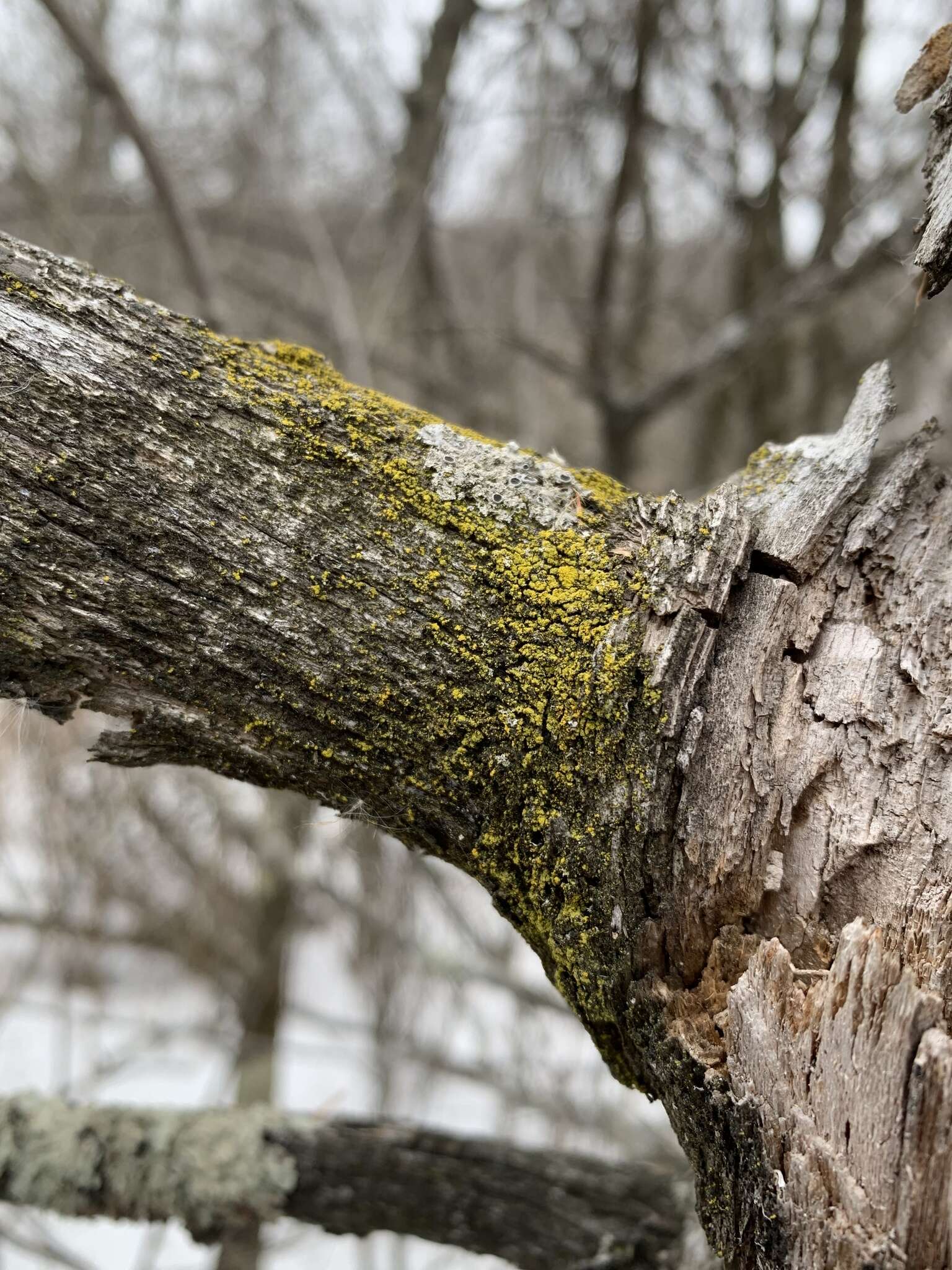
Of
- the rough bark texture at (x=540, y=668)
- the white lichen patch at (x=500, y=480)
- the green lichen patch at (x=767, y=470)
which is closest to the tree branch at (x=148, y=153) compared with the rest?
the rough bark texture at (x=540, y=668)

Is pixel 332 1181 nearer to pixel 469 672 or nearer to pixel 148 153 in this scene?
pixel 469 672

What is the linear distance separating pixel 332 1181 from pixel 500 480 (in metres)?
1.28

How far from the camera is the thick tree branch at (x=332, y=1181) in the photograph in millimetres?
1466

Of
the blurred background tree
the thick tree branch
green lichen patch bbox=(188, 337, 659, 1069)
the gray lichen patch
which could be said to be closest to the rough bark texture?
green lichen patch bbox=(188, 337, 659, 1069)

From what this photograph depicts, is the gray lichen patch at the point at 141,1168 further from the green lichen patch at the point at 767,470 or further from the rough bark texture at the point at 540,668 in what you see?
the green lichen patch at the point at 767,470

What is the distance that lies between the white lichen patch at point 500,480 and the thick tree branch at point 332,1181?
3.75ft

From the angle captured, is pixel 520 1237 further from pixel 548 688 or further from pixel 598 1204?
pixel 548 688

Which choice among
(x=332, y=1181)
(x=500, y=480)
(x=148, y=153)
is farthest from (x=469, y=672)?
(x=148, y=153)

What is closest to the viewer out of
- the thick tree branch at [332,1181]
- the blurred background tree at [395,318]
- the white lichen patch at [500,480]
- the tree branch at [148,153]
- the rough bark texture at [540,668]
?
the rough bark texture at [540,668]

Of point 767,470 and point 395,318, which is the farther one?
point 395,318

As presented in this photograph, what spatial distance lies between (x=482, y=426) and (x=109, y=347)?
402 cm

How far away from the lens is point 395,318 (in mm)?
4918

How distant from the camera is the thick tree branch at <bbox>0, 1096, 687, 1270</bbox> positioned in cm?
147

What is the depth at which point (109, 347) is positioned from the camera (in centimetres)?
94
